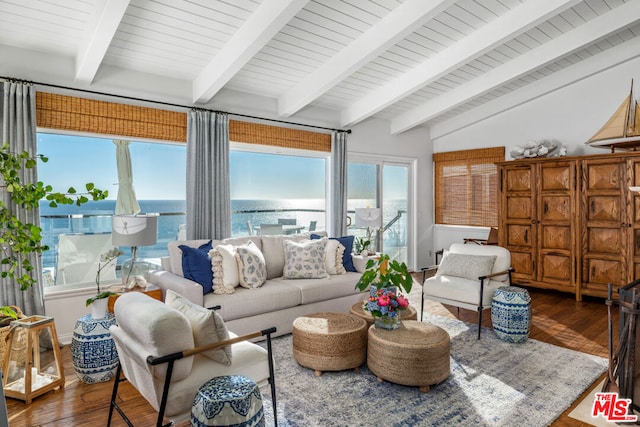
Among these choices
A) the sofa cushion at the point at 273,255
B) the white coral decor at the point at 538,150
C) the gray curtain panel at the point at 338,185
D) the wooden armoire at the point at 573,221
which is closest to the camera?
the sofa cushion at the point at 273,255

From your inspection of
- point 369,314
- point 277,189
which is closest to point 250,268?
point 369,314

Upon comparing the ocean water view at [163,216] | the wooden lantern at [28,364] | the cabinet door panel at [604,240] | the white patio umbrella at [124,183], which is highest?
the white patio umbrella at [124,183]

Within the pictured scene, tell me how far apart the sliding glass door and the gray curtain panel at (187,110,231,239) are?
221cm

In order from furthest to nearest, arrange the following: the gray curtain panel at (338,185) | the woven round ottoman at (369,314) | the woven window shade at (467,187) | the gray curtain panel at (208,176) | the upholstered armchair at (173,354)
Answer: the woven window shade at (467,187), the gray curtain panel at (338,185), the gray curtain panel at (208,176), the woven round ottoman at (369,314), the upholstered armchair at (173,354)

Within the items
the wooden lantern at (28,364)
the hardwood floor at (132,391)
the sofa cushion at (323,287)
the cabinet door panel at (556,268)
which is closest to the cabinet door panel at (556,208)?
the cabinet door panel at (556,268)

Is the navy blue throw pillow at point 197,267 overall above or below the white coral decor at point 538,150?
below

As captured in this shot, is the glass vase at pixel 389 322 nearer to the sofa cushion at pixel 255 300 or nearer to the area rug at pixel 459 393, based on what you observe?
the area rug at pixel 459 393

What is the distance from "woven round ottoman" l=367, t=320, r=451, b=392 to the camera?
2.62 m

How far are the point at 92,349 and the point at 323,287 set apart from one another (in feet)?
6.68

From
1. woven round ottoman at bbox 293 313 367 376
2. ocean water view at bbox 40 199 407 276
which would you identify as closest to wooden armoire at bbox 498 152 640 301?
ocean water view at bbox 40 199 407 276

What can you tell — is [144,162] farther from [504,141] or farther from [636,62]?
[636,62]

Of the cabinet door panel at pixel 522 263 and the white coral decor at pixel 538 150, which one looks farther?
the cabinet door panel at pixel 522 263

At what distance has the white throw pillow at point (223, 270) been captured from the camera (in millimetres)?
3588

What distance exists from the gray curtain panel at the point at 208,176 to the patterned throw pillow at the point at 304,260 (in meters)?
0.85
